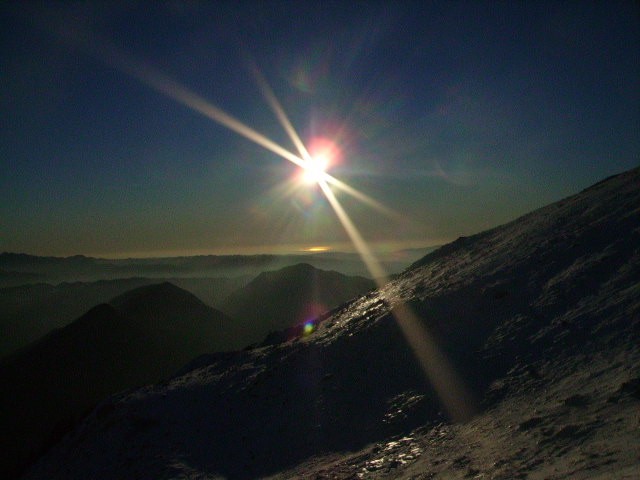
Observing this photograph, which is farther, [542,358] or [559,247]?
[559,247]

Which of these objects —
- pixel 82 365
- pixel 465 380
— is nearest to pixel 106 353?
pixel 82 365

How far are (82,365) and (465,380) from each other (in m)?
58.8

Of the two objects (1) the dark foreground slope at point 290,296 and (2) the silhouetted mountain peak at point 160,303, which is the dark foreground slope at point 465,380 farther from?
(1) the dark foreground slope at point 290,296

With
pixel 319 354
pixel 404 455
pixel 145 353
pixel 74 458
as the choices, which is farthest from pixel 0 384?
pixel 404 455

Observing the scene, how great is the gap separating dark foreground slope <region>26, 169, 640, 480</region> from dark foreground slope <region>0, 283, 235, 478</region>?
25.9m

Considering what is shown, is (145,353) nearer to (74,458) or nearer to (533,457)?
(74,458)

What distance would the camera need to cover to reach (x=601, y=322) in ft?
33.4

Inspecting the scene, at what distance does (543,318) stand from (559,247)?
524 centimetres

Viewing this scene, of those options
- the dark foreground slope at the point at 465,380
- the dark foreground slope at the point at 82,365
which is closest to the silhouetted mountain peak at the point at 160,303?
the dark foreground slope at the point at 82,365

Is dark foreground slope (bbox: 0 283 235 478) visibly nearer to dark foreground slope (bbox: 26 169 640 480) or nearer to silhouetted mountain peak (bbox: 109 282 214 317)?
silhouetted mountain peak (bbox: 109 282 214 317)

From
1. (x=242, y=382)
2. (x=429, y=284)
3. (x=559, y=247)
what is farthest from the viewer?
(x=429, y=284)

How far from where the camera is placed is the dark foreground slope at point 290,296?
97.3m

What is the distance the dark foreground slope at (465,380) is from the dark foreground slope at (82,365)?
25945mm

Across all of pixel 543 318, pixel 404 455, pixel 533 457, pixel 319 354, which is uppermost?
pixel 319 354
